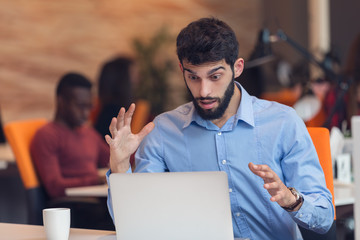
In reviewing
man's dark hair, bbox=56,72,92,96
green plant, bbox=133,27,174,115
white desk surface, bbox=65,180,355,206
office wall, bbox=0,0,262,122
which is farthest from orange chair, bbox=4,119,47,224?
green plant, bbox=133,27,174,115

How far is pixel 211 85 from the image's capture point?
2.00 m

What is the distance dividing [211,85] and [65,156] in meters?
2.00

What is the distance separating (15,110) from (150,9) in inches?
120

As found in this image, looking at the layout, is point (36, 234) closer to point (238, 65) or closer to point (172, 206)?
point (172, 206)

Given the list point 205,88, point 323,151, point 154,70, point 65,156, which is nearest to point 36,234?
point 205,88

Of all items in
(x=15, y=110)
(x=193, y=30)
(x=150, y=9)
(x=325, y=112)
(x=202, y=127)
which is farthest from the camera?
(x=150, y=9)

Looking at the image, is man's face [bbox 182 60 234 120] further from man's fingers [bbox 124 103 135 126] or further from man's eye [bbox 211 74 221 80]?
man's fingers [bbox 124 103 135 126]

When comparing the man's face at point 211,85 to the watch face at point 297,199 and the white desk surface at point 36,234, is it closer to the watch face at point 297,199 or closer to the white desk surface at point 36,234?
the watch face at point 297,199

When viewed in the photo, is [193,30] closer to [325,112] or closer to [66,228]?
[66,228]

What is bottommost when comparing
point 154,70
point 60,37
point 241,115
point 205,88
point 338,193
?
point 338,193

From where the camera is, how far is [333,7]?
10.5m

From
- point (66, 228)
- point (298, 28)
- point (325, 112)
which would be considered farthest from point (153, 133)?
point (298, 28)

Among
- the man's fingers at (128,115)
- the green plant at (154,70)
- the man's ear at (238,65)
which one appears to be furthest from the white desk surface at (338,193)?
the green plant at (154,70)

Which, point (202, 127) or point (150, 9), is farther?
point (150, 9)
